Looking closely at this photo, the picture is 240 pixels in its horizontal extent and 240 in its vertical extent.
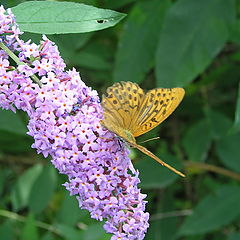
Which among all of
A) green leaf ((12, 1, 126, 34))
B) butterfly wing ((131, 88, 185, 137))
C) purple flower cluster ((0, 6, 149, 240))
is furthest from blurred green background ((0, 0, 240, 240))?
butterfly wing ((131, 88, 185, 137))

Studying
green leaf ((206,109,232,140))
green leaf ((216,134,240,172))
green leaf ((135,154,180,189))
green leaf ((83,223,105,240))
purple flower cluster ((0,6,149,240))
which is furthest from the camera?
green leaf ((206,109,232,140))

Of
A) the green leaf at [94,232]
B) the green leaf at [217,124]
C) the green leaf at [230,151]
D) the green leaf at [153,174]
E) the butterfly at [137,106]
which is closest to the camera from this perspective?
the butterfly at [137,106]

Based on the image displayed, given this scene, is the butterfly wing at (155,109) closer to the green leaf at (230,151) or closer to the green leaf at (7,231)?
the green leaf at (7,231)

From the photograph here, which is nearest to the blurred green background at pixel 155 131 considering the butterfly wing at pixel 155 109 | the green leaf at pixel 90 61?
the green leaf at pixel 90 61

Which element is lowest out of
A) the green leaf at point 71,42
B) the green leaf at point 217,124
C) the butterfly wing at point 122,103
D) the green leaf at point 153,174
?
the butterfly wing at point 122,103

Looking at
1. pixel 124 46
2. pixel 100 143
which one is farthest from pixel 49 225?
pixel 100 143

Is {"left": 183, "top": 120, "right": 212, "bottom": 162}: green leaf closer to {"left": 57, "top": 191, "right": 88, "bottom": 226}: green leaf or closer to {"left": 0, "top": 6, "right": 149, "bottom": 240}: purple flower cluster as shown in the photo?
{"left": 57, "top": 191, "right": 88, "bottom": 226}: green leaf

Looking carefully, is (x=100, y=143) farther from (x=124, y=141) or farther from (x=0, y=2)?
(x=0, y=2)
